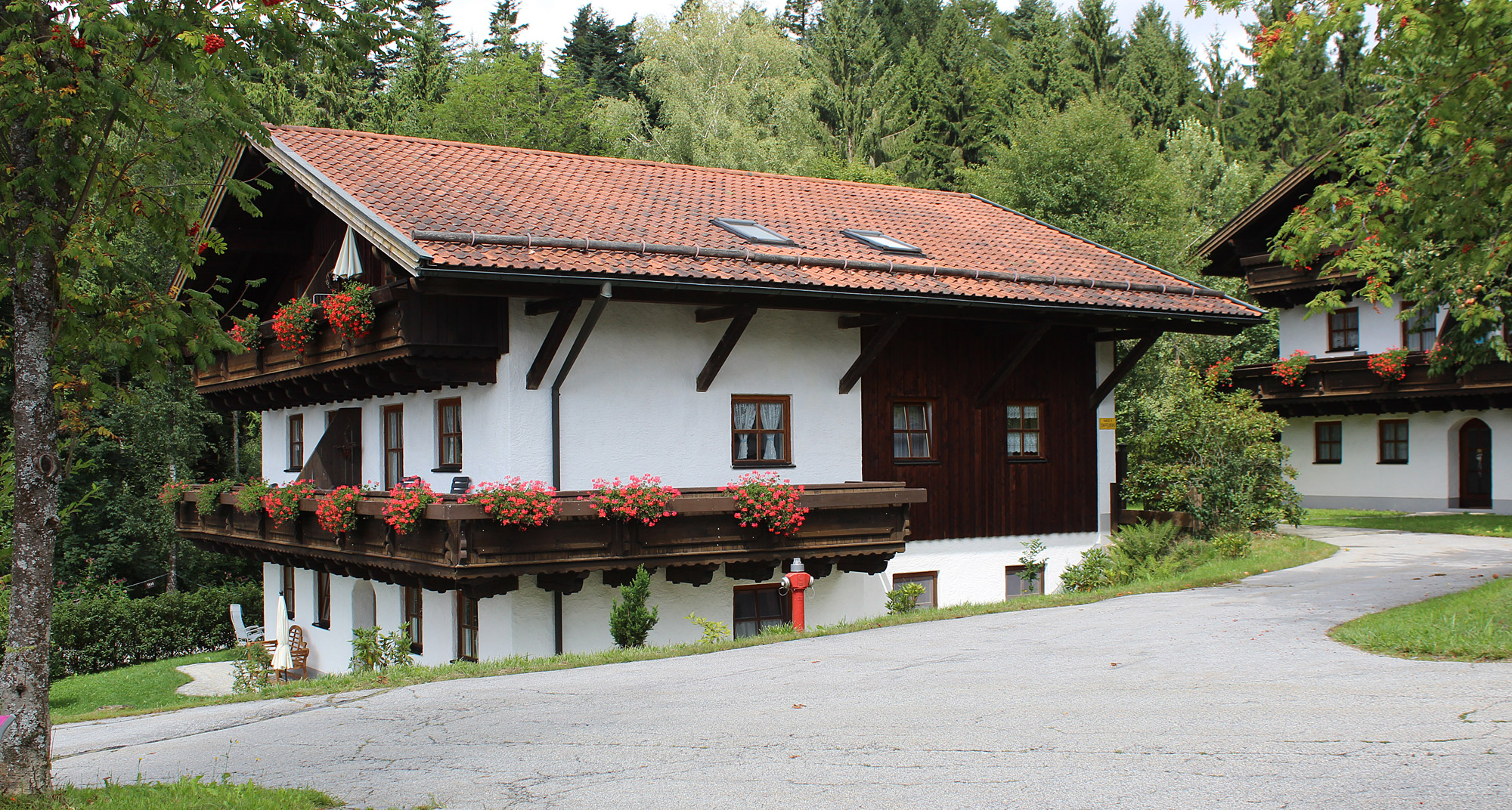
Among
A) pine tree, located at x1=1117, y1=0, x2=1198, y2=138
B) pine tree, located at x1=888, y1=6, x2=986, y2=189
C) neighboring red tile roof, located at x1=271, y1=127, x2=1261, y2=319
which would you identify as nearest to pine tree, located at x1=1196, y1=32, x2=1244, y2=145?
pine tree, located at x1=1117, y1=0, x2=1198, y2=138

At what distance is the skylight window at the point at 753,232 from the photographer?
16.8 metres

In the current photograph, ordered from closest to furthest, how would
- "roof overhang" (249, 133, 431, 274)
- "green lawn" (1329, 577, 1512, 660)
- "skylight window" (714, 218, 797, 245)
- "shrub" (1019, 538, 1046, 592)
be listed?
"green lawn" (1329, 577, 1512, 660) < "roof overhang" (249, 133, 431, 274) < "skylight window" (714, 218, 797, 245) < "shrub" (1019, 538, 1046, 592)

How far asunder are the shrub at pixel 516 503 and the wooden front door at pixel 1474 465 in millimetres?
24802

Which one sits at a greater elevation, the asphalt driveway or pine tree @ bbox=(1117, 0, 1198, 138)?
pine tree @ bbox=(1117, 0, 1198, 138)

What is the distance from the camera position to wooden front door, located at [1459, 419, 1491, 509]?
2955cm

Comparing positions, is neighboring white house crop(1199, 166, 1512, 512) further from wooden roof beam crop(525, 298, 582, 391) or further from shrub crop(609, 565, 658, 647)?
shrub crop(609, 565, 658, 647)

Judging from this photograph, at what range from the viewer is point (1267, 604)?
13.6 metres

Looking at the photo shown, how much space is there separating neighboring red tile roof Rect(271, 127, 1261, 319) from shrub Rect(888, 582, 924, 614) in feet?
12.6

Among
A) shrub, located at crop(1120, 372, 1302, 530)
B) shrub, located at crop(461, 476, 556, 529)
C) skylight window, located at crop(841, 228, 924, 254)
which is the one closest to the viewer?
shrub, located at crop(461, 476, 556, 529)

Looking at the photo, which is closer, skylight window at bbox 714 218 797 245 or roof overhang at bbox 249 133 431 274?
roof overhang at bbox 249 133 431 274

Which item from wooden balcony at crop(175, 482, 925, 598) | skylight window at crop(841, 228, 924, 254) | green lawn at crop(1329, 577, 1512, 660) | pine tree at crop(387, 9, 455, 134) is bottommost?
green lawn at crop(1329, 577, 1512, 660)

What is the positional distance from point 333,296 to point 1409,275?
43.9 ft

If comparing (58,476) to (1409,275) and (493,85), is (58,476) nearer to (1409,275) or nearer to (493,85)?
(1409,275)

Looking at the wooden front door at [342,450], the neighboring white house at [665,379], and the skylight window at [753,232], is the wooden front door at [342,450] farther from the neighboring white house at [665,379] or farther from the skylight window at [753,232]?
the skylight window at [753,232]
